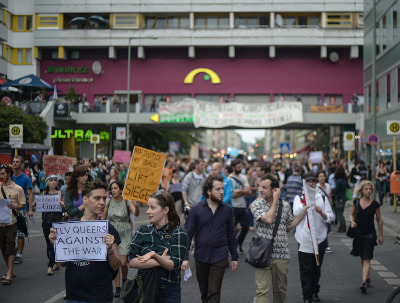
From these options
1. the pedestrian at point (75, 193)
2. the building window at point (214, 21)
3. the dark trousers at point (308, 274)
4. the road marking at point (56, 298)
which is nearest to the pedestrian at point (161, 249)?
the pedestrian at point (75, 193)

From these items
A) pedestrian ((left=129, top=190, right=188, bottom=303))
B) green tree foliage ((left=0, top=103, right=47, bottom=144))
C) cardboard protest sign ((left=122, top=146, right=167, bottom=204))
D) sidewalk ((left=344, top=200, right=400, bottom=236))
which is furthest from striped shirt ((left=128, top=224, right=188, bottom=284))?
green tree foliage ((left=0, top=103, right=47, bottom=144))

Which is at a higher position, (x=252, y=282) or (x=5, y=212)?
(x=5, y=212)

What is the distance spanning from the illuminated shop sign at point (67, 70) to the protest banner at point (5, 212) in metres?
42.9

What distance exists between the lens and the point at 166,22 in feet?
165

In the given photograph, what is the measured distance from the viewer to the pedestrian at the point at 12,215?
9.22m

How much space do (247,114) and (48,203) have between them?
2958 centimetres

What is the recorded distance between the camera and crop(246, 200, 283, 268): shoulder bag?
6.52m

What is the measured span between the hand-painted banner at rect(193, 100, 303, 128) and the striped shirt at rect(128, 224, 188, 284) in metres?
34.3

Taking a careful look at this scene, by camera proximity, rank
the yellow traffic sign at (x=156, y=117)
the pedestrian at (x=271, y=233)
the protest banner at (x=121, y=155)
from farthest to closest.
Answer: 1. the yellow traffic sign at (x=156, y=117)
2. the protest banner at (x=121, y=155)
3. the pedestrian at (x=271, y=233)

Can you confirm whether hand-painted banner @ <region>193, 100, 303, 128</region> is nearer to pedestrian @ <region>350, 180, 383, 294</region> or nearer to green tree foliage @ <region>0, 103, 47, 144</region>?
green tree foliage @ <region>0, 103, 47, 144</region>

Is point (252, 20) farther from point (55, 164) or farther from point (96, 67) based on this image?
point (55, 164)

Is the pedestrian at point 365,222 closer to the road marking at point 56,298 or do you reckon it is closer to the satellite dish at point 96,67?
the road marking at point 56,298

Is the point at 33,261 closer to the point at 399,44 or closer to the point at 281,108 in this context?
the point at 399,44

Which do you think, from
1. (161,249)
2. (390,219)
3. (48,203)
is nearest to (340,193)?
(390,219)
